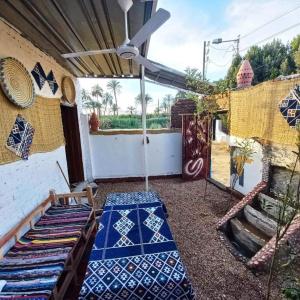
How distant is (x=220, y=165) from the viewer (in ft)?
23.5

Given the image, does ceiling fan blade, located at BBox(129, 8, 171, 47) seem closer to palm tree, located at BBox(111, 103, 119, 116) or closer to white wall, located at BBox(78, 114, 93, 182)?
white wall, located at BBox(78, 114, 93, 182)

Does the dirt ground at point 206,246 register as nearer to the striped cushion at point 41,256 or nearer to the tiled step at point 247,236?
the tiled step at point 247,236

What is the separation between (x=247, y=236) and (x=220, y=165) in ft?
15.6

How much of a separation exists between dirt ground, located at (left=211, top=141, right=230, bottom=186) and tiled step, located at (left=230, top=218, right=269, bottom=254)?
2.04 m

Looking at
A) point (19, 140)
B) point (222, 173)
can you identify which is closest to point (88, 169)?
point (19, 140)

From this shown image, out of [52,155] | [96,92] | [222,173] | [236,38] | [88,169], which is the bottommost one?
Answer: [222,173]

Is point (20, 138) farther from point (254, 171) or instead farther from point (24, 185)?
point (254, 171)

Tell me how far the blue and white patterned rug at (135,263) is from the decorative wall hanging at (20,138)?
49.9 inches

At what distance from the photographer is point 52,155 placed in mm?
3135

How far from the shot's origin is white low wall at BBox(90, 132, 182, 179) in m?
5.30

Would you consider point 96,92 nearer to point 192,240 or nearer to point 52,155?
point 52,155

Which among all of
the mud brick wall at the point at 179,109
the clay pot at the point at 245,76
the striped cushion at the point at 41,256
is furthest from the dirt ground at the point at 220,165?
the striped cushion at the point at 41,256

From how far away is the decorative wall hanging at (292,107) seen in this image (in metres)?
2.44

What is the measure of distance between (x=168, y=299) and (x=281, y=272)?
148 cm
